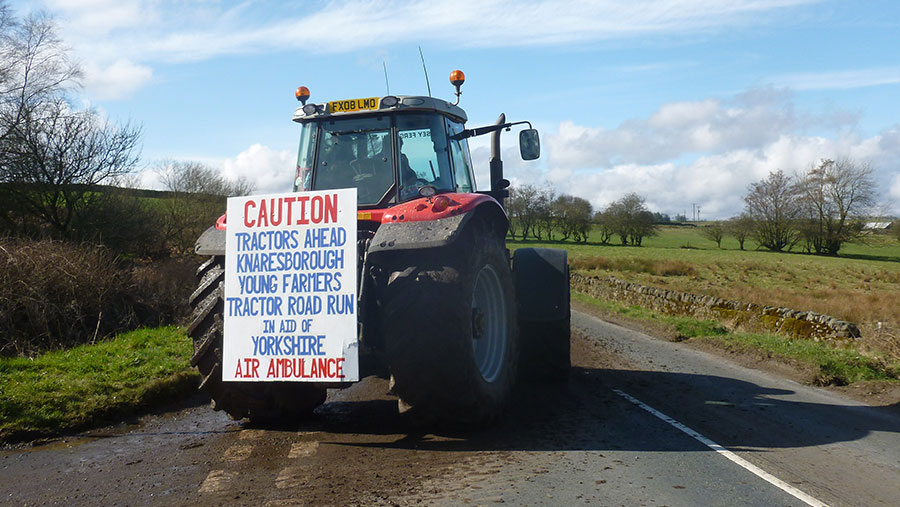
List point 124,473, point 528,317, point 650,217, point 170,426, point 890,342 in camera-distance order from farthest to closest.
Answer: point 650,217, point 890,342, point 528,317, point 170,426, point 124,473

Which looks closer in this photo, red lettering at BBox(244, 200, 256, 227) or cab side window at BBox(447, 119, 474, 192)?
red lettering at BBox(244, 200, 256, 227)

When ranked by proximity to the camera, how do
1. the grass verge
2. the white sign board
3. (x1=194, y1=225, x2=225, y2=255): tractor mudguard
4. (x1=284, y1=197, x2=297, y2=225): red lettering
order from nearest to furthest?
the white sign board
(x1=284, y1=197, x2=297, y2=225): red lettering
(x1=194, y1=225, x2=225, y2=255): tractor mudguard
the grass verge

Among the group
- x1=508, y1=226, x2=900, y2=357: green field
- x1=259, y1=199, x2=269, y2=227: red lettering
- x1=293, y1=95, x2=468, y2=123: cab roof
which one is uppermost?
x1=293, y1=95, x2=468, y2=123: cab roof

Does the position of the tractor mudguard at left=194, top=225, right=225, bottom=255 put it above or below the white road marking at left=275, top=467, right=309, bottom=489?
above

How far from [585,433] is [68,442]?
4.09 meters

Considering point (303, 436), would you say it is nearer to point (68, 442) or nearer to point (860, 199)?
point (68, 442)

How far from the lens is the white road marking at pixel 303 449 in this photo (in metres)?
4.77

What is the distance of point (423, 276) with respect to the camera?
4660 mm

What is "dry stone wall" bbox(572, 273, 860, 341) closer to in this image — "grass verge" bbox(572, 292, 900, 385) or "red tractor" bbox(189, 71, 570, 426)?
"grass verge" bbox(572, 292, 900, 385)

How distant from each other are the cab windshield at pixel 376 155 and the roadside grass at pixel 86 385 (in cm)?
262

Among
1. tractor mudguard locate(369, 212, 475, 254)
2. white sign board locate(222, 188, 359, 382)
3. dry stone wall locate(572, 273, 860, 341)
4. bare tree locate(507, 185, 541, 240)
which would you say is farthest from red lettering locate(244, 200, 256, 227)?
bare tree locate(507, 185, 541, 240)

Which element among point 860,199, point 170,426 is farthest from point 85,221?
point 860,199

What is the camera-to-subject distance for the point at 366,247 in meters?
Result: 5.17

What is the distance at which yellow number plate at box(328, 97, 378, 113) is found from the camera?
20.1 feet
